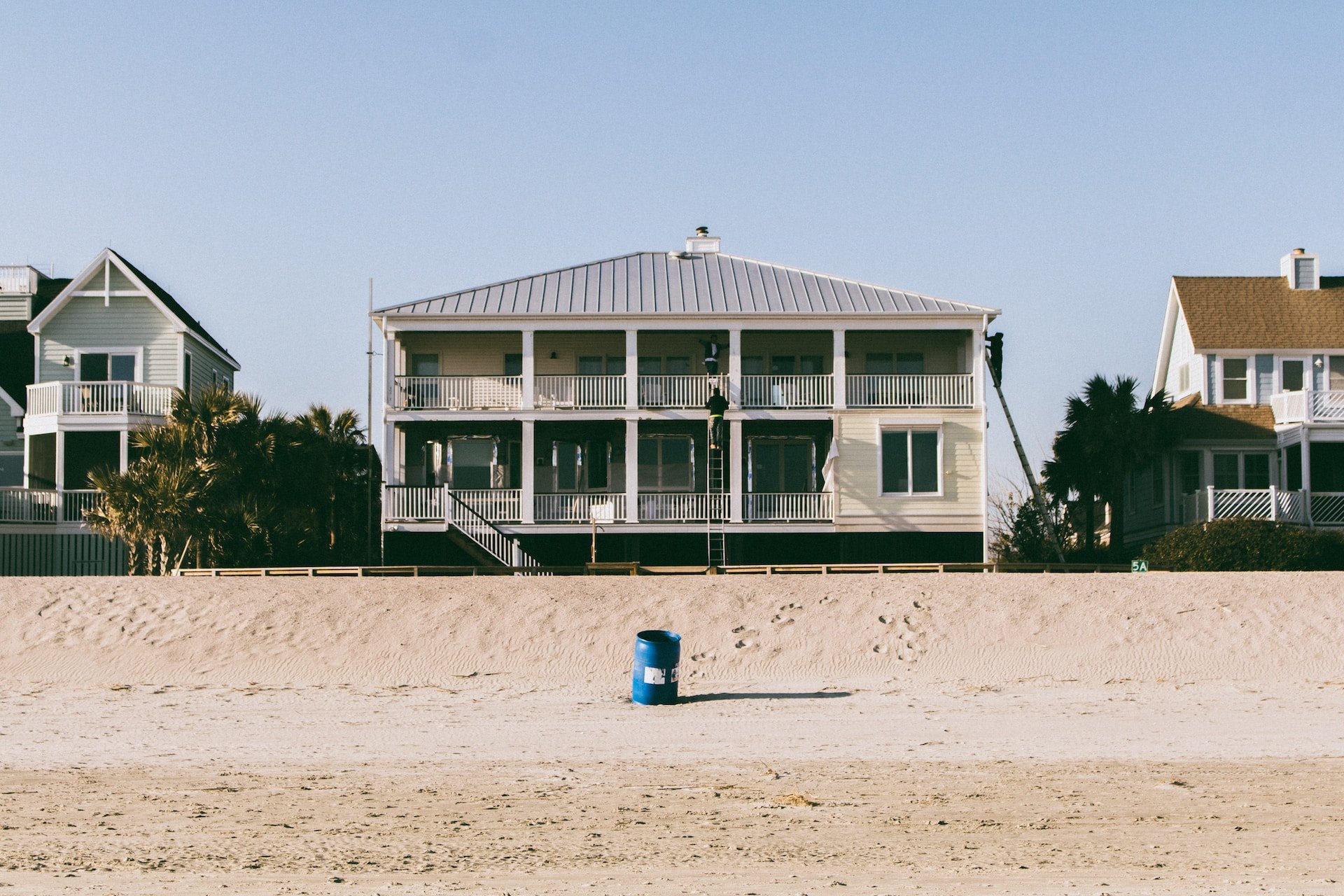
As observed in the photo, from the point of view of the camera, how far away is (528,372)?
33.0 m

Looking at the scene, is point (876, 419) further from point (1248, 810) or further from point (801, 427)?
point (1248, 810)

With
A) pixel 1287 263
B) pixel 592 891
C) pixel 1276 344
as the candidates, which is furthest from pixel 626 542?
pixel 592 891

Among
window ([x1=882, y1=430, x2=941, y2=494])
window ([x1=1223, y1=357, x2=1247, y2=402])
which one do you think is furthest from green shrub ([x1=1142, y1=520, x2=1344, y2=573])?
window ([x1=1223, y1=357, x2=1247, y2=402])

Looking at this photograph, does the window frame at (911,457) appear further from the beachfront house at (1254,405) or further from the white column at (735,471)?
the beachfront house at (1254,405)

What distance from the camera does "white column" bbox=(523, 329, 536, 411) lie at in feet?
108

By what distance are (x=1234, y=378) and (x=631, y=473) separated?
55.5 feet

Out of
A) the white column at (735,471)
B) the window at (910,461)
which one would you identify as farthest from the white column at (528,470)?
the window at (910,461)

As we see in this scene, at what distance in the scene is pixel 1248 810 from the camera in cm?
1173

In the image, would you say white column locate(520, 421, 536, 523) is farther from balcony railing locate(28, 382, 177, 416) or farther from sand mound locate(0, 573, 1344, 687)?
balcony railing locate(28, 382, 177, 416)

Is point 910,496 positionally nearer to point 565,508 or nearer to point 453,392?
point 565,508

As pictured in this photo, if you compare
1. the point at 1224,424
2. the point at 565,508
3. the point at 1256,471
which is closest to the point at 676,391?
the point at 565,508

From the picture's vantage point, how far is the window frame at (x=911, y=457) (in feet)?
107

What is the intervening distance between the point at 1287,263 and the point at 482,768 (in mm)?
33696

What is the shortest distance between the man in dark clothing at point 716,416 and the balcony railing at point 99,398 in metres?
13.0
